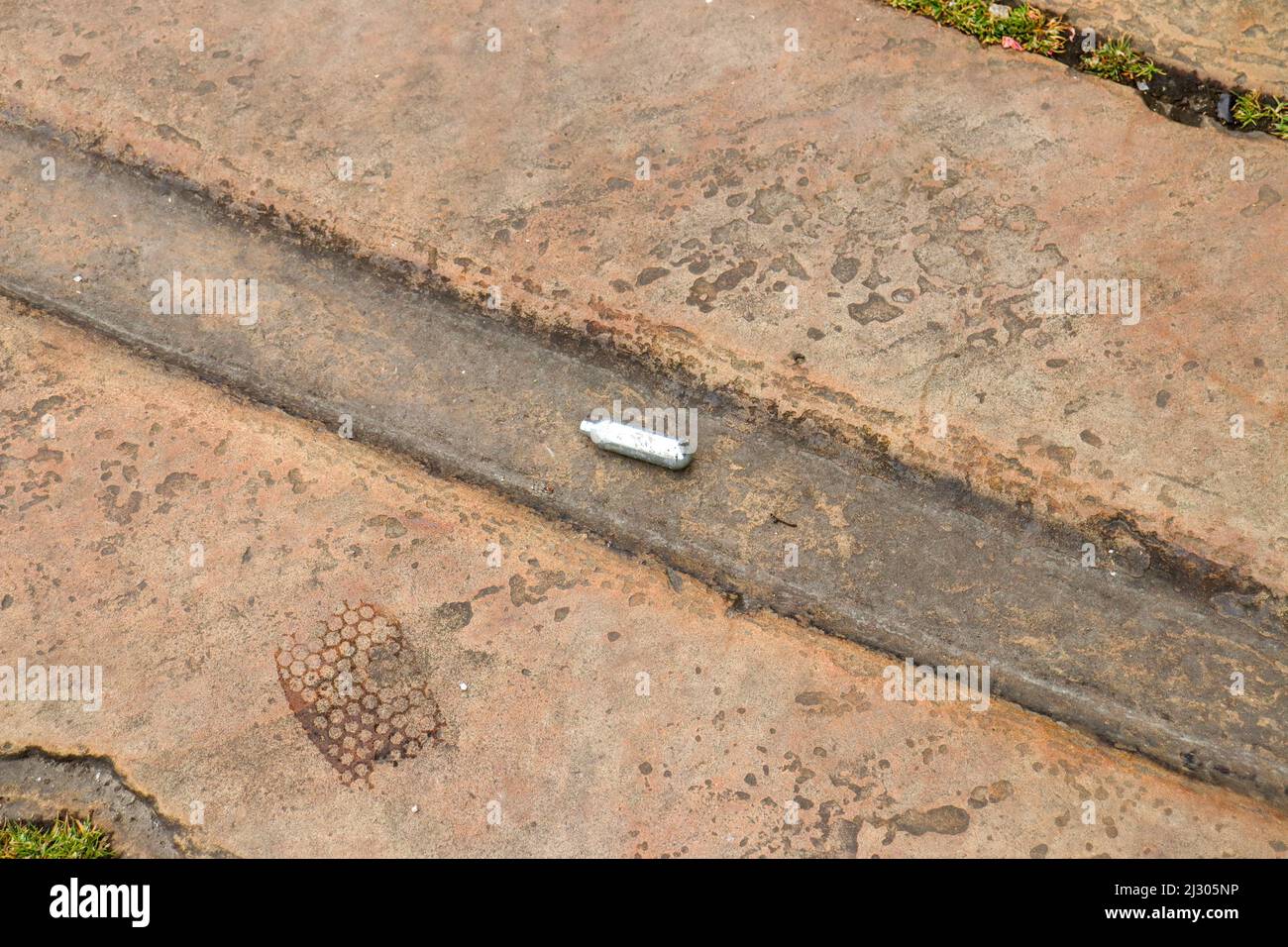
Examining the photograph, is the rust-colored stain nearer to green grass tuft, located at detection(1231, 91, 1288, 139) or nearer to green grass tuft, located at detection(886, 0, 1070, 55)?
green grass tuft, located at detection(886, 0, 1070, 55)

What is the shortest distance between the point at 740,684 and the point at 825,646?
28 cm

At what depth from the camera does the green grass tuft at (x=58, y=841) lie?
2.89 m

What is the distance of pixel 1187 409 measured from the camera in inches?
126

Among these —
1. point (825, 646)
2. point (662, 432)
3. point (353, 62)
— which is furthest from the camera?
point (353, 62)

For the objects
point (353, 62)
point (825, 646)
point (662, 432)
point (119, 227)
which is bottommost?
point (825, 646)

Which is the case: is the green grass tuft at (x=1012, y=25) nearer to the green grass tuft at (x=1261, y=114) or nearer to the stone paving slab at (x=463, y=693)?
the green grass tuft at (x=1261, y=114)

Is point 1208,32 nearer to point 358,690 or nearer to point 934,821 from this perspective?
point 934,821

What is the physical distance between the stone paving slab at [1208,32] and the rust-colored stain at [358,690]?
3.37 meters

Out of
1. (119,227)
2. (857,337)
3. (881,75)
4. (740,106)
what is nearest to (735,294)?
(857,337)

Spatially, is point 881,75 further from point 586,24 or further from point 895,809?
→ point 895,809

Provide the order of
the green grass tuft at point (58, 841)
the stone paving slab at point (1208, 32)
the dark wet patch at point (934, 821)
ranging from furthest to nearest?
the stone paving slab at point (1208, 32) → the green grass tuft at point (58, 841) → the dark wet patch at point (934, 821)

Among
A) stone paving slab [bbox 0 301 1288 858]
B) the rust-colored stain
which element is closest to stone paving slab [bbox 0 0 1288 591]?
stone paving slab [bbox 0 301 1288 858]

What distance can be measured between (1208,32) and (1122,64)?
14.2 inches

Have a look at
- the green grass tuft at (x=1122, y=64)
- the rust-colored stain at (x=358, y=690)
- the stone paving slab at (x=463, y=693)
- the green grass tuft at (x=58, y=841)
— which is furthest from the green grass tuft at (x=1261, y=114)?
the green grass tuft at (x=58, y=841)
